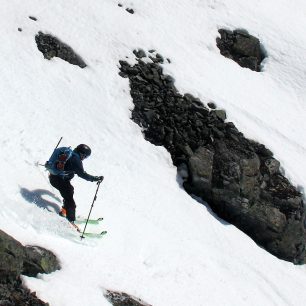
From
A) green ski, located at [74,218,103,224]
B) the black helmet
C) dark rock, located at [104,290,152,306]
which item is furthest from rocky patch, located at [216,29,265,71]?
dark rock, located at [104,290,152,306]

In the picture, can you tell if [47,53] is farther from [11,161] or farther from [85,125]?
[11,161]

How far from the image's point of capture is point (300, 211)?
70.3ft

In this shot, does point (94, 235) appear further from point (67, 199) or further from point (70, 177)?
point (70, 177)

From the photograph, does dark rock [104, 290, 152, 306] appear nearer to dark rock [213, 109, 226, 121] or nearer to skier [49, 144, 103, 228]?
skier [49, 144, 103, 228]

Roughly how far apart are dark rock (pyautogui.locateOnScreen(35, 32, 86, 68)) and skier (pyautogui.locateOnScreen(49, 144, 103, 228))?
8534mm

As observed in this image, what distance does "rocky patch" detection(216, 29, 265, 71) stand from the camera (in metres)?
29.3

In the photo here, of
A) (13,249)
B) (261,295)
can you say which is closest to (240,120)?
(261,295)

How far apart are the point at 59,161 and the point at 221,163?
8.70m

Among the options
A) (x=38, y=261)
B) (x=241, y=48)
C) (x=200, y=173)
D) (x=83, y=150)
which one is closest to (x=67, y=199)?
(x=83, y=150)

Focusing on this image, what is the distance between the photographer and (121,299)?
1206cm

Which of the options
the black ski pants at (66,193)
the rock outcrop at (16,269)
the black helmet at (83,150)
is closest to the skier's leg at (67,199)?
the black ski pants at (66,193)

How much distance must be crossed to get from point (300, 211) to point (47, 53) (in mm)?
12576

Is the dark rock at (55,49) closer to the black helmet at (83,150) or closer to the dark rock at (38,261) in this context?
the black helmet at (83,150)

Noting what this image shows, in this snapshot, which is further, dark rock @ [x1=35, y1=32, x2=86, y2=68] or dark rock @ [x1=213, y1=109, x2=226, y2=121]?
dark rock @ [x1=213, y1=109, x2=226, y2=121]
